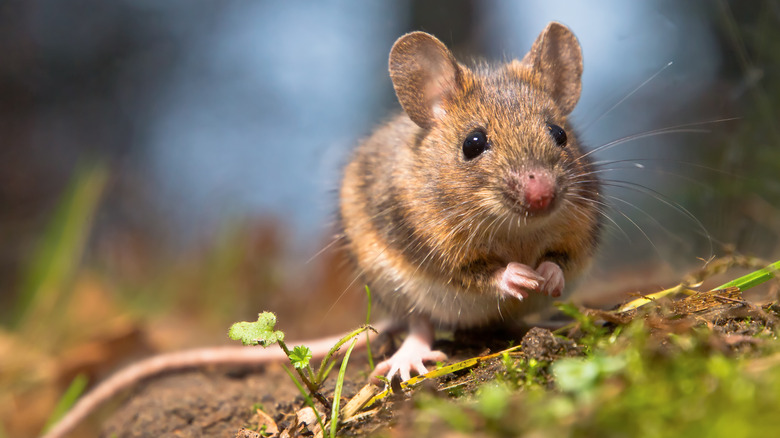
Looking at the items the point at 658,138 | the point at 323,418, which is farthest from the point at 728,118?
the point at 323,418

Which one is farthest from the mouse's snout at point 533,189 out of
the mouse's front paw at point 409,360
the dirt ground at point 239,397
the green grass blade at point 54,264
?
the green grass blade at point 54,264

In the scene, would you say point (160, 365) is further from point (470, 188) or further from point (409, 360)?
point (470, 188)

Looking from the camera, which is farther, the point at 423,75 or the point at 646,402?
the point at 423,75

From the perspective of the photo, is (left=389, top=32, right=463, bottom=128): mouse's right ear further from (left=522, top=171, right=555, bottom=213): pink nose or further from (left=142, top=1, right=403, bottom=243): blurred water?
(left=142, top=1, right=403, bottom=243): blurred water

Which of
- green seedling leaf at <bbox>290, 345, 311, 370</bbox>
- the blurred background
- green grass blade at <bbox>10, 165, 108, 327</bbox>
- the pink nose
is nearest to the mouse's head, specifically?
the pink nose

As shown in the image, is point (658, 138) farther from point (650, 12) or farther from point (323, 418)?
point (323, 418)

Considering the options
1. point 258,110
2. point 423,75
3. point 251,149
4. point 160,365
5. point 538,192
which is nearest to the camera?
point 538,192

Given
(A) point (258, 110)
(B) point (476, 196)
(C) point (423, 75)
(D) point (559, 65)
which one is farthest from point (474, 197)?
(A) point (258, 110)
